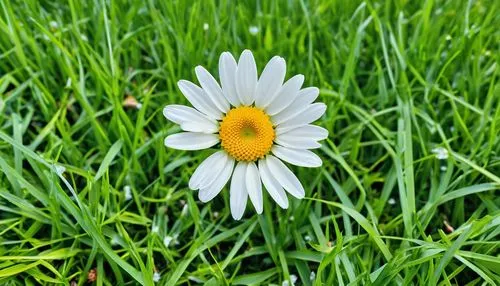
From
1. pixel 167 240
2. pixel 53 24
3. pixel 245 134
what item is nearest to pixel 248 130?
pixel 245 134

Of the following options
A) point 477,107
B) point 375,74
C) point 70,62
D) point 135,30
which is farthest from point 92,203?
point 477,107

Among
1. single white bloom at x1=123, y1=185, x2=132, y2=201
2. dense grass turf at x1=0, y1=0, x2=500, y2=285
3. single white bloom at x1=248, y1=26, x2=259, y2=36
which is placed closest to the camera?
dense grass turf at x1=0, y1=0, x2=500, y2=285

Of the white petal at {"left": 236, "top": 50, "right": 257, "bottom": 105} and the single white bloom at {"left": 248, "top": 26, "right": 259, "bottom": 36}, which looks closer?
the white petal at {"left": 236, "top": 50, "right": 257, "bottom": 105}

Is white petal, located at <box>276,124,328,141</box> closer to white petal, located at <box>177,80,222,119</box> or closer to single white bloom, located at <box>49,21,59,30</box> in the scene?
white petal, located at <box>177,80,222,119</box>

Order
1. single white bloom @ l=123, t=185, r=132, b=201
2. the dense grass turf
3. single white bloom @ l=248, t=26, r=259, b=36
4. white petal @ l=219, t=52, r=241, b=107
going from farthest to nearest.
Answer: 1. single white bloom @ l=248, t=26, r=259, b=36
2. single white bloom @ l=123, t=185, r=132, b=201
3. the dense grass turf
4. white petal @ l=219, t=52, r=241, b=107

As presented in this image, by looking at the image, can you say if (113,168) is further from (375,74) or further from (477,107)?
(477,107)

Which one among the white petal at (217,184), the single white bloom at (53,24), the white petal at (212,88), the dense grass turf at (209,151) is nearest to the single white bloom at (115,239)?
the dense grass turf at (209,151)

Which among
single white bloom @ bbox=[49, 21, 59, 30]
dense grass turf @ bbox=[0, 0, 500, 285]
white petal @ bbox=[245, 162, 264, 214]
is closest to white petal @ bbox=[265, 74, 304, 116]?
white petal @ bbox=[245, 162, 264, 214]
